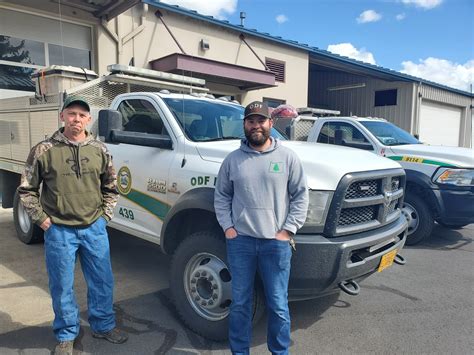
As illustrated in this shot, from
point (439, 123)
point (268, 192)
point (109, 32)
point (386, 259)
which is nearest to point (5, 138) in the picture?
point (109, 32)

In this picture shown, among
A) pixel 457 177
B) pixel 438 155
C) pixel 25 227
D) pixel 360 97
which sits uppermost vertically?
pixel 360 97

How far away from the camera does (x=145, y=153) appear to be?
402 centimetres

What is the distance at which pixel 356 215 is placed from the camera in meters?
3.16

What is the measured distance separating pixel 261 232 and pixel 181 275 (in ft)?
3.52

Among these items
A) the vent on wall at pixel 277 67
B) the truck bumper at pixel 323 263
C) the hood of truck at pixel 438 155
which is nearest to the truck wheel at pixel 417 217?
the hood of truck at pixel 438 155

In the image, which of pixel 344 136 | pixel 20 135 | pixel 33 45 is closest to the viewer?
pixel 20 135

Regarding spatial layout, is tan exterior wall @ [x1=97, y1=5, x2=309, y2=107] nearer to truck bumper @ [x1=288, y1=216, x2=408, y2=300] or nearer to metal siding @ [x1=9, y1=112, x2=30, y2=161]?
metal siding @ [x1=9, y1=112, x2=30, y2=161]

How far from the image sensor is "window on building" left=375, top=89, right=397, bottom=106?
20.2 m

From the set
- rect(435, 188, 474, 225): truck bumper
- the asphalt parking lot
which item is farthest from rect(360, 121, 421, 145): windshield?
the asphalt parking lot

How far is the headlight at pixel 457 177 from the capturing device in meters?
5.76

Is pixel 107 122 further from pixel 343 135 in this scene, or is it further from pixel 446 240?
pixel 446 240

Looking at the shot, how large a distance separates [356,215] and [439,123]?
21.6 meters

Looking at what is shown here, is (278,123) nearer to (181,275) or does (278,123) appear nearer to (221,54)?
(181,275)

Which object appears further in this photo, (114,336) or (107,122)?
(107,122)
